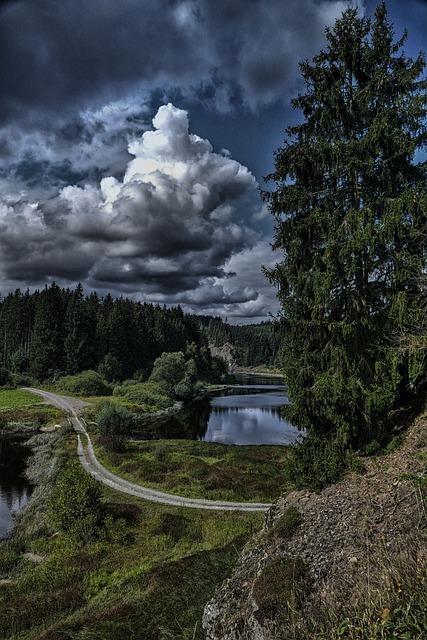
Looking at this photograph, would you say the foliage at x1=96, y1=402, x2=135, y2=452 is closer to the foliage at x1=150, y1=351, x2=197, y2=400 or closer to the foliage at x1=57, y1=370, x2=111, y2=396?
the foliage at x1=57, y1=370, x2=111, y2=396

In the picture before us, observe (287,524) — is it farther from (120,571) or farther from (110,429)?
(110,429)

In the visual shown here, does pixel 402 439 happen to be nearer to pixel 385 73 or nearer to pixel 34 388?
pixel 385 73

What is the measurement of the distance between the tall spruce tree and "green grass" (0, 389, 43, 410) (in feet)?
182

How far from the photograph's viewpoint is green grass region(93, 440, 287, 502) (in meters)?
25.0

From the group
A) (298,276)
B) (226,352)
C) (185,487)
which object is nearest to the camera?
(298,276)

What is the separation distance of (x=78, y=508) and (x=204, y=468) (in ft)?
41.8

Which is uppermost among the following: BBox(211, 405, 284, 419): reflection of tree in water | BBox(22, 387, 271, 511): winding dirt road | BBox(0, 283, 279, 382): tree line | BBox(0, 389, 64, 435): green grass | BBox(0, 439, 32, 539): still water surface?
BBox(0, 283, 279, 382): tree line

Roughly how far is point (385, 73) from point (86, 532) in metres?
23.2

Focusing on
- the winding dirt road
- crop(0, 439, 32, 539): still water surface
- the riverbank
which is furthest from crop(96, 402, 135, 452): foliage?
the riverbank

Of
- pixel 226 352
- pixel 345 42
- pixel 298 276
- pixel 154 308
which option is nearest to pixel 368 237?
pixel 298 276

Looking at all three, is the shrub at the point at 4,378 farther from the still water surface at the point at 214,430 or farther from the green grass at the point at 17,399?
the still water surface at the point at 214,430

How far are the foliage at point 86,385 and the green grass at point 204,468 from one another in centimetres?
3478

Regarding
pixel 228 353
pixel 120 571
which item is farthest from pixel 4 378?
pixel 228 353

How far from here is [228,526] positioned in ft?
60.3
